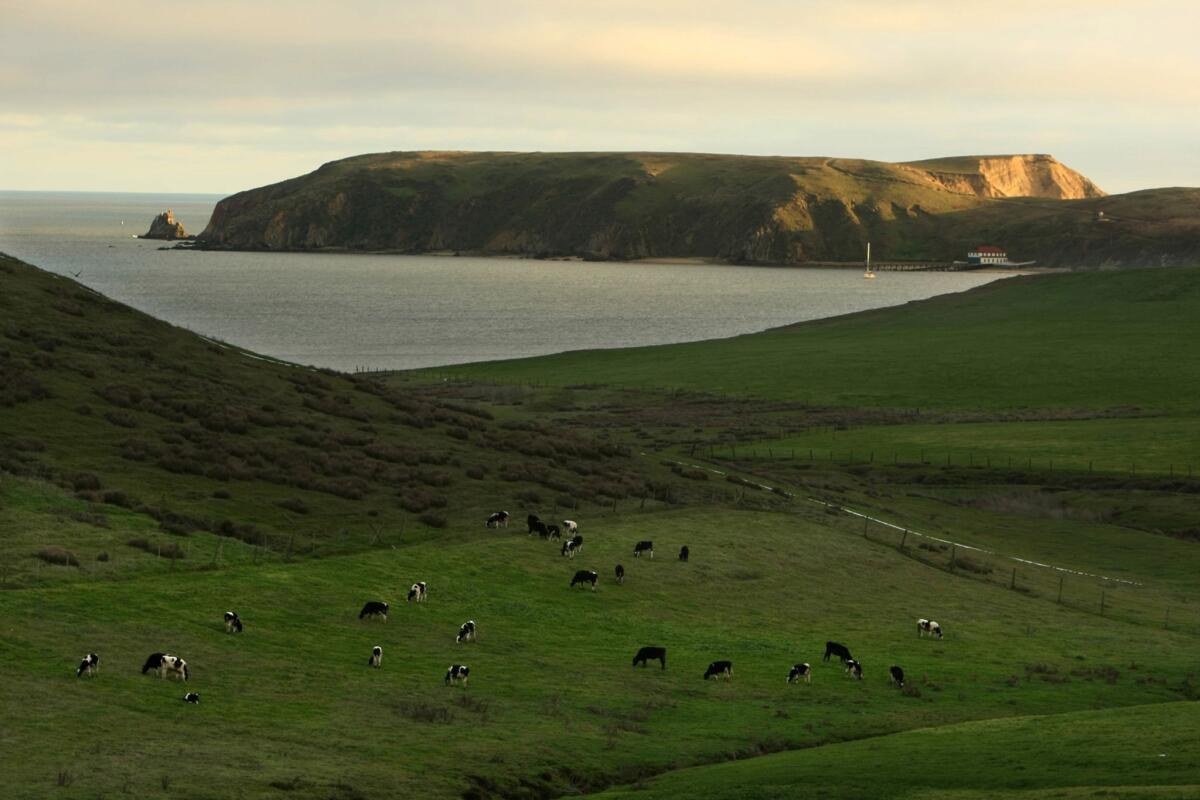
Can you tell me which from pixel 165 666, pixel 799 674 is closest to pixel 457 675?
pixel 165 666

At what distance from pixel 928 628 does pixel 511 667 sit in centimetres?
1704

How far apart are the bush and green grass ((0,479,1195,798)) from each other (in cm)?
261

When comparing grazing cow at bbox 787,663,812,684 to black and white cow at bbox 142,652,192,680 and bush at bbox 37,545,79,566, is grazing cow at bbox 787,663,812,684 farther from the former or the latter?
bush at bbox 37,545,79,566

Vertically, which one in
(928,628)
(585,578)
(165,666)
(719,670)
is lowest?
(928,628)

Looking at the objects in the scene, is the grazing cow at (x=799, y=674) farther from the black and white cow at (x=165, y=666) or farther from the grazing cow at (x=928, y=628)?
the black and white cow at (x=165, y=666)

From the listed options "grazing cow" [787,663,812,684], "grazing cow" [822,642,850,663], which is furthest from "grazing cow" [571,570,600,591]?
"grazing cow" [787,663,812,684]

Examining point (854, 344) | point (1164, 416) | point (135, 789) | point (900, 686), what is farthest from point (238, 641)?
point (854, 344)

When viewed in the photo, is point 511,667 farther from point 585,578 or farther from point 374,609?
point 585,578

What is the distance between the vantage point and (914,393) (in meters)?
130

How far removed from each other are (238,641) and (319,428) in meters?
35.0

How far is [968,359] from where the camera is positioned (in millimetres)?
145875

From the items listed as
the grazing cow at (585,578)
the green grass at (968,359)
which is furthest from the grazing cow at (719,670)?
the green grass at (968,359)

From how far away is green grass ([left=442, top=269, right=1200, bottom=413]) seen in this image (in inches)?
5025

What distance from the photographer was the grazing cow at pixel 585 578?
167 ft
